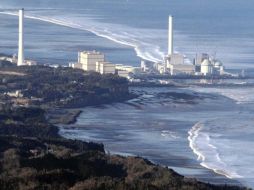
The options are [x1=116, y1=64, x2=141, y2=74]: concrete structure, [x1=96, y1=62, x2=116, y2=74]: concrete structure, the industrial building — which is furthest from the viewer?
[x1=116, y1=64, x2=141, y2=74]: concrete structure

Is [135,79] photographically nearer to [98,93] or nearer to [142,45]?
[98,93]

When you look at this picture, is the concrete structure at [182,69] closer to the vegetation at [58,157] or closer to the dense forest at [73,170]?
the vegetation at [58,157]

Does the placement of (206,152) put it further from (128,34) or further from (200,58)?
(128,34)

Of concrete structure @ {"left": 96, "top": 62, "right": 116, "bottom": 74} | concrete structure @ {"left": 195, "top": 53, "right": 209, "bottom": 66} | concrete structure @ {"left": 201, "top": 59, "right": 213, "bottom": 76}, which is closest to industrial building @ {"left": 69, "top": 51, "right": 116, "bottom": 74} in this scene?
concrete structure @ {"left": 96, "top": 62, "right": 116, "bottom": 74}

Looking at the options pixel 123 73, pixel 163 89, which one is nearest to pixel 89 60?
pixel 123 73

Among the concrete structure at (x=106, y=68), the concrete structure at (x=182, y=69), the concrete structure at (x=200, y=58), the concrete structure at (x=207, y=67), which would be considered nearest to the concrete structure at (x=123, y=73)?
the concrete structure at (x=106, y=68)

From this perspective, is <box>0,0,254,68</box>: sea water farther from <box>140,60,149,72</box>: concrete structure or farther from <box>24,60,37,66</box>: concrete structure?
<box>140,60,149,72</box>: concrete structure

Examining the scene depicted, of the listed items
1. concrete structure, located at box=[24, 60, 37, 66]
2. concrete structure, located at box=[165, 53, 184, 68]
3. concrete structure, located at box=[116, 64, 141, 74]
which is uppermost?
concrete structure, located at box=[165, 53, 184, 68]
